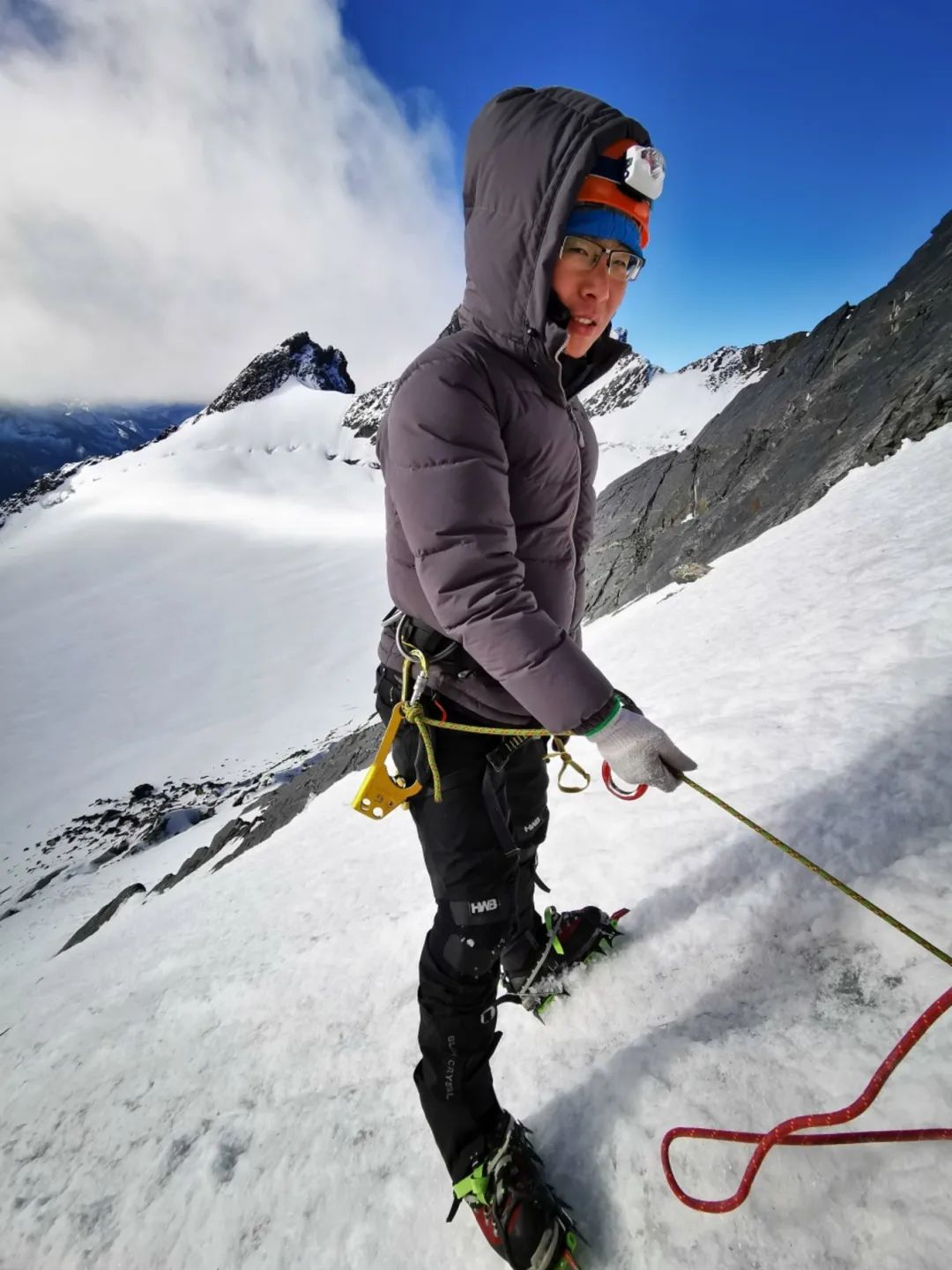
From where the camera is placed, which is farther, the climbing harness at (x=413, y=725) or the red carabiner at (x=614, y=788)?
the climbing harness at (x=413, y=725)

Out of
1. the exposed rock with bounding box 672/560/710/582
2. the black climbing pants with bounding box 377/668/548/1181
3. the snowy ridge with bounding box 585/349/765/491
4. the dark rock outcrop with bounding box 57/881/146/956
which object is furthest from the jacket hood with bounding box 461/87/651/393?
the snowy ridge with bounding box 585/349/765/491

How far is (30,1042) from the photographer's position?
401 cm

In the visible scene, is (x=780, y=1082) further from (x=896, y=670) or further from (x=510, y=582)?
(x=896, y=670)

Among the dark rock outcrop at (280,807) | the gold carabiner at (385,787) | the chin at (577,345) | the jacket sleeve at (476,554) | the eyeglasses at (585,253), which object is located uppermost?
the eyeglasses at (585,253)

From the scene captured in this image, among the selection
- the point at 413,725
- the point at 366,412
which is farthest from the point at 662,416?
the point at 413,725

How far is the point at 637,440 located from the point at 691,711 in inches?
3990

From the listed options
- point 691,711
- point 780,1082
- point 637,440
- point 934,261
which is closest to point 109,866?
point 691,711

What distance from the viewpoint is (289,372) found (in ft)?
496

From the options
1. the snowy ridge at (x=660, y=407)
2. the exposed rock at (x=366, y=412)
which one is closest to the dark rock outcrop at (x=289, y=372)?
the exposed rock at (x=366, y=412)

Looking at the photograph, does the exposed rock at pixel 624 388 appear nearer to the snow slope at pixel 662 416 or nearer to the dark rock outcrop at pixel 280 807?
the snow slope at pixel 662 416

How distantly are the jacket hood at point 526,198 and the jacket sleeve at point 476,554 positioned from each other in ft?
1.17

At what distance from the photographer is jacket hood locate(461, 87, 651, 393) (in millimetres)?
1712

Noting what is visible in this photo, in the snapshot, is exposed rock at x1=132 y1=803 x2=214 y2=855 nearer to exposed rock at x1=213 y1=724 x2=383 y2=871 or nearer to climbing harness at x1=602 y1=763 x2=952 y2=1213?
exposed rock at x1=213 y1=724 x2=383 y2=871

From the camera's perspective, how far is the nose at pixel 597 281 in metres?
1.90
